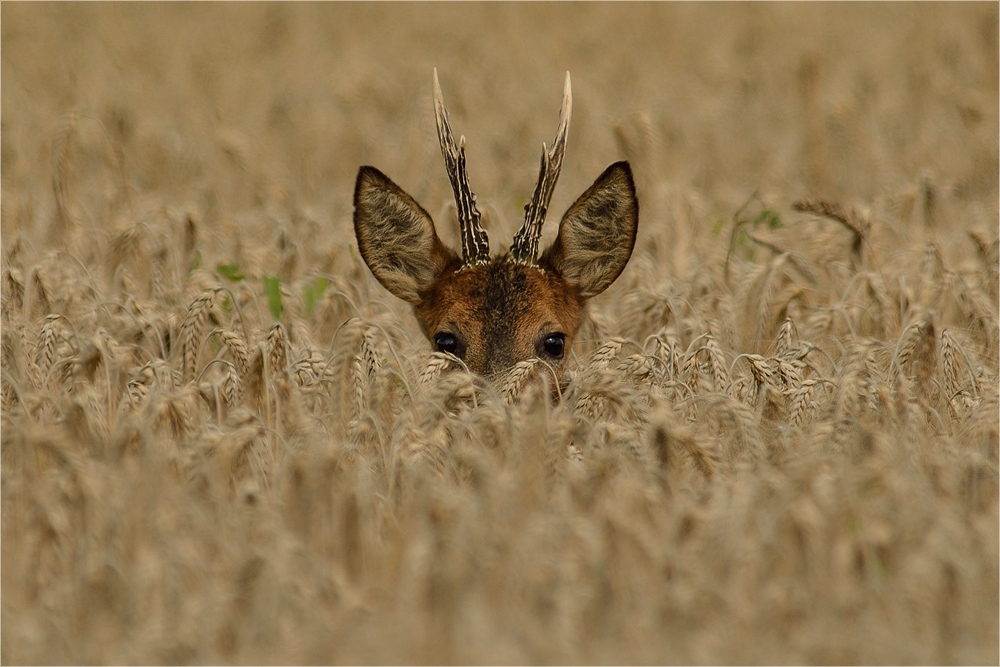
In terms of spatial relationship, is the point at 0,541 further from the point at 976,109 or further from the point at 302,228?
the point at 976,109

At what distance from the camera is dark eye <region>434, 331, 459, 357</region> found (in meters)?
6.98

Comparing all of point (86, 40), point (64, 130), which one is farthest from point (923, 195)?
point (86, 40)

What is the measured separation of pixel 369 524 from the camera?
5.39 m

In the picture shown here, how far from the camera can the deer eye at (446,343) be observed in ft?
22.9

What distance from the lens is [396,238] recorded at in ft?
24.7

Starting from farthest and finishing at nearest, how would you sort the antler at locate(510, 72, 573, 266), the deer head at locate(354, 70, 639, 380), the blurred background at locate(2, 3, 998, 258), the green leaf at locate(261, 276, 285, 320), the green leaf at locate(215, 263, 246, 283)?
the blurred background at locate(2, 3, 998, 258)
the green leaf at locate(215, 263, 246, 283)
the green leaf at locate(261, 276, 285, 320)
the antler at locate(510, 72, 573, 266)
the deer head at locate(354, 70, 639, 380)

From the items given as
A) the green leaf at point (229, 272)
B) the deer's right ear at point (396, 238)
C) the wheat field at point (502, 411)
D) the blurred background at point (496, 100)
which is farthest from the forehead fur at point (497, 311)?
the blurred background at point (496, 100)

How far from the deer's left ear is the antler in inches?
6.7

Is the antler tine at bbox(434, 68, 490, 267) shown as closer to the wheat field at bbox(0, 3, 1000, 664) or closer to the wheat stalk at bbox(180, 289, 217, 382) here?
the wheat field at bbox(0, 3, 1000, 664)

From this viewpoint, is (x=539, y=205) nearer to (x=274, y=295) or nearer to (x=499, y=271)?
(x=499, y=271)

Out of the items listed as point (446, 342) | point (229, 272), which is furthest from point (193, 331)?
point (229, 272)

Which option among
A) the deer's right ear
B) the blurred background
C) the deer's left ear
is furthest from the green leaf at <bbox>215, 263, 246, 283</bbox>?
the deer's left ear

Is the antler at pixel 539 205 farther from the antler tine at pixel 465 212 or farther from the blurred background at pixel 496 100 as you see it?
the blurred background at pixel 496 100

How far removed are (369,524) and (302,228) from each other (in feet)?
15.8
